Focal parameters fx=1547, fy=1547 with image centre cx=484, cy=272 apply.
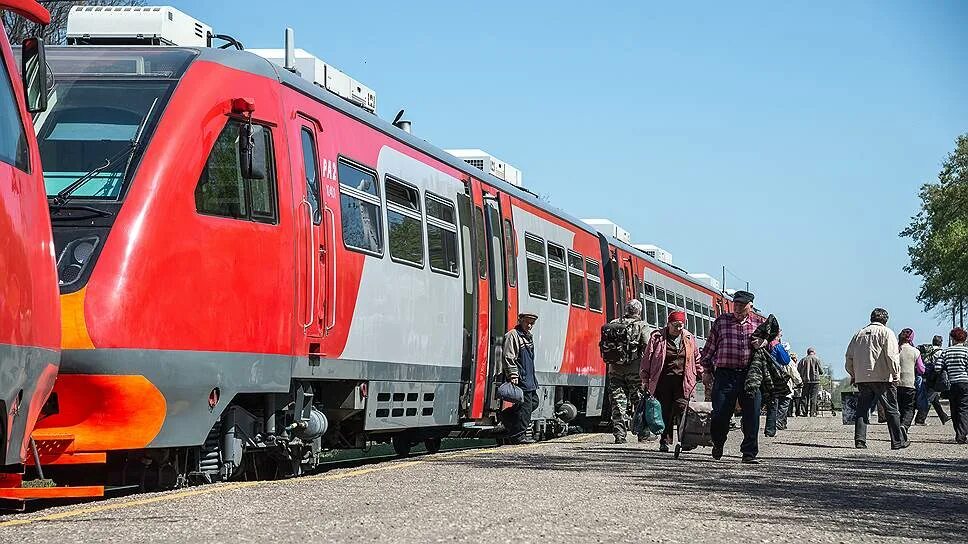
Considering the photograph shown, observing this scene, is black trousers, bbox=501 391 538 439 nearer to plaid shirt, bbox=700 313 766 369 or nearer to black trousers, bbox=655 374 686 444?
black trousers, bbox=655 374 686 444

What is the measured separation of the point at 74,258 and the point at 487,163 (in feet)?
35.4

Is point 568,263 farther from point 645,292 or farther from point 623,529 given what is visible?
point 623,529

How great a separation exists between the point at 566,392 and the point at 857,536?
13.9 meters

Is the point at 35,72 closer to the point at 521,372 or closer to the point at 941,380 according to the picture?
the point at 521,372

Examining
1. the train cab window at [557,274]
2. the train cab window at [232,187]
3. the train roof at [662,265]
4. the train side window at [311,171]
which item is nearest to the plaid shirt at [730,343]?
the train side window at [311,171]

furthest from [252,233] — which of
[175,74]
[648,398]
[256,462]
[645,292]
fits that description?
[645,292]

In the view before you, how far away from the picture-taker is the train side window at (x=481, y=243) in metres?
17.1

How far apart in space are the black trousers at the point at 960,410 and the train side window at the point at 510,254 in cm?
689

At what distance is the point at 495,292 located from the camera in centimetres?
1772

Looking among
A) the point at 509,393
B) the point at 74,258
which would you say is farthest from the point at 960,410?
the point at 74,258

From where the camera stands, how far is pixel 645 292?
2941 cm

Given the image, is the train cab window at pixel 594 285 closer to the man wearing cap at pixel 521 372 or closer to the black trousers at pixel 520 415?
the man wearing cap at pixel 521 372

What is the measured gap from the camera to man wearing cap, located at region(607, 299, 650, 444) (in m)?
19.7

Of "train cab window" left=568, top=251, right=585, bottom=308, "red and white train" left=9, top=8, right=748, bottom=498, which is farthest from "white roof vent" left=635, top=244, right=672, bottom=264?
"red and white train" left=9, top=8, right=748, bottom=498
